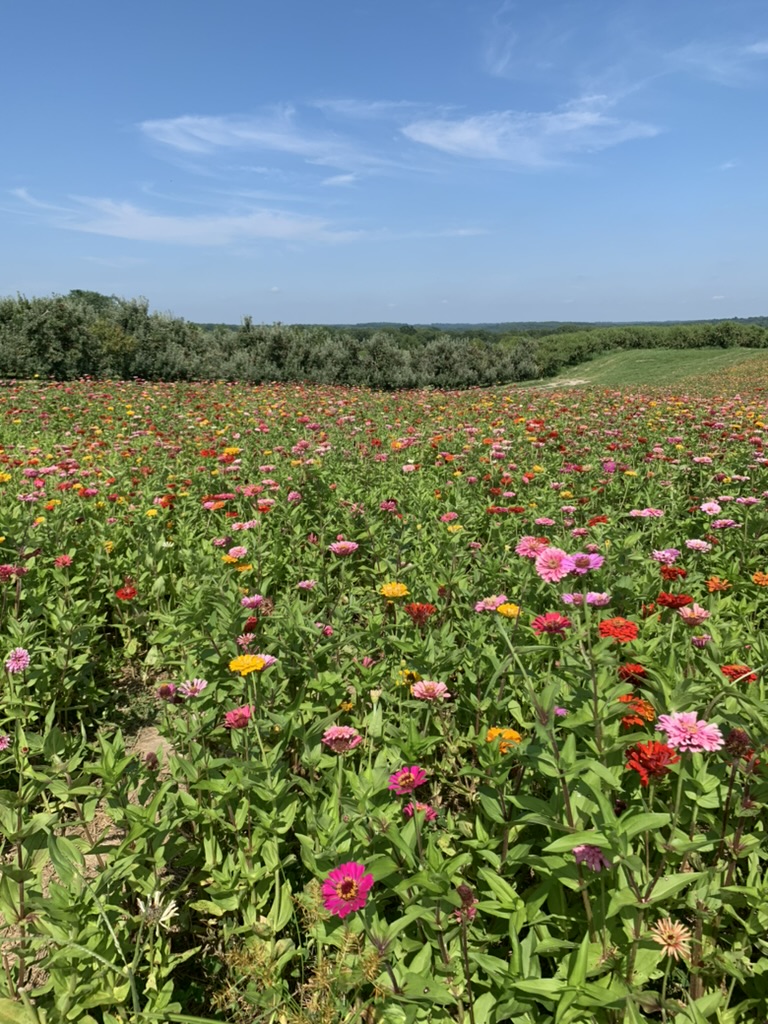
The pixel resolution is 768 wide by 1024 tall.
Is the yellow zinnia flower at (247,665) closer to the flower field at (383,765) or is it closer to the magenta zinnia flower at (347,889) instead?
the flower field at (383,765)

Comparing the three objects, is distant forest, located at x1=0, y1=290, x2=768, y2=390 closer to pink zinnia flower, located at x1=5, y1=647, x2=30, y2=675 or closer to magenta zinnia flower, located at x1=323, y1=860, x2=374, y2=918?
pink zinnia flower, located at x1=5, y1=647, x2=30, y2=675

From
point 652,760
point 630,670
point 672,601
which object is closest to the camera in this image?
point 652,760

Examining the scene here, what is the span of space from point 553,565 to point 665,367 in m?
37.6

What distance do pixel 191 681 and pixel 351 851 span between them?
Answer: 3.38 feet

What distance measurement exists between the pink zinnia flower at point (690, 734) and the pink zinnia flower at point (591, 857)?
35 centimetres

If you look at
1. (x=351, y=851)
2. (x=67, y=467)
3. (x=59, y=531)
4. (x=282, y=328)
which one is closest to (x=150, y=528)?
(x=59, y=531)

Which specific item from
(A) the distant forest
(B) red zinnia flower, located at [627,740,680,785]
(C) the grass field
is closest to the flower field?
(B) red zinnia flower, located at [627,740,680,785]

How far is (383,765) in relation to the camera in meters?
1.94

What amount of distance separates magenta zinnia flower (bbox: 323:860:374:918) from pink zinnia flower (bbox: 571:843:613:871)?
21.6 inches

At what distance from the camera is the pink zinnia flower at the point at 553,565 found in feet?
6.32

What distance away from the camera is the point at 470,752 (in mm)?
2676

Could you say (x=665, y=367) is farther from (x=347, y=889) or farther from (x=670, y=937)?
(x=347, y=889)

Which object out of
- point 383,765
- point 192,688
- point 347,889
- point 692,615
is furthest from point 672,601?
point 192,688

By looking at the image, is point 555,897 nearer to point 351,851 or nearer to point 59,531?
point 351,851
